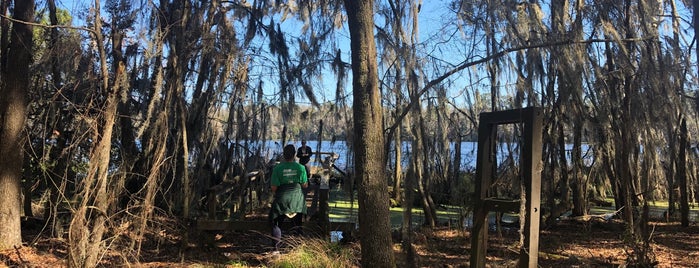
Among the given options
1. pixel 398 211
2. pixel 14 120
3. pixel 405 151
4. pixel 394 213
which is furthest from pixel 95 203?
pixel 398 211

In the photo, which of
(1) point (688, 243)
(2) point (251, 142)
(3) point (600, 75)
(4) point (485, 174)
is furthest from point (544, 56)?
(2) point (251, 142)

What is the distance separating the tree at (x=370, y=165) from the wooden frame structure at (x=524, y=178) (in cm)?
76

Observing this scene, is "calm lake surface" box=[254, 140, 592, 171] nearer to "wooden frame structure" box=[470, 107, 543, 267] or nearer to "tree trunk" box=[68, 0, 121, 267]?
"wooden frame structure" box=[470, 107, 543, 267]

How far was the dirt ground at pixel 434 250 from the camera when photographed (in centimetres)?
556

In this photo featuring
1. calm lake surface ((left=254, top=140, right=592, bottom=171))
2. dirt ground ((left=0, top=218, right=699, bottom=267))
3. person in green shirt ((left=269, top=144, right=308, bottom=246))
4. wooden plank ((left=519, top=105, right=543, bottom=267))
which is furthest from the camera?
calm lake surface ((left=254, top=140, right=592, bottom=171))

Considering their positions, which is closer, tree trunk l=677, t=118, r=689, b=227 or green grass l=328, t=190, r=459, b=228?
tree trunk l=677, t=118, r=689, b=227

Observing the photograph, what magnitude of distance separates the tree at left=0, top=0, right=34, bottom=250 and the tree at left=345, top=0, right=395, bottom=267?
431 cm

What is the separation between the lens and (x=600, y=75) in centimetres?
570

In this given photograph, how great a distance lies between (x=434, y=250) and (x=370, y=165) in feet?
9.30

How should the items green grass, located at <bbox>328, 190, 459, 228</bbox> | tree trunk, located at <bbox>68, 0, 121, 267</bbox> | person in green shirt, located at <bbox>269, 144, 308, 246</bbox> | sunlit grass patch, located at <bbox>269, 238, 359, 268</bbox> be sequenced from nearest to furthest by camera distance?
tree trunk, located at <bbox>68, 0, 121, 267</bbox>
sunlit grass patch, located at <bbox>269, 238, 359, 268</bbox>
person in green shirt, located at <bbox>269, 144, 308, 246</bbox>
green grass, located at <bbox>328, 190, 459, 228</bbox>

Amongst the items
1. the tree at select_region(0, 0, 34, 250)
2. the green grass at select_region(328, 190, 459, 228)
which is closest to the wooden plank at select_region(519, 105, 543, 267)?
the green grass at select_region(328, 190, 459, 228)

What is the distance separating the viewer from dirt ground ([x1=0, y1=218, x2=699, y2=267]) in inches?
219

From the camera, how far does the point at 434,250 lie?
21.9 ft

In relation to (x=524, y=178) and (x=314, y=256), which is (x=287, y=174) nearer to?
(x=314, y=256)
